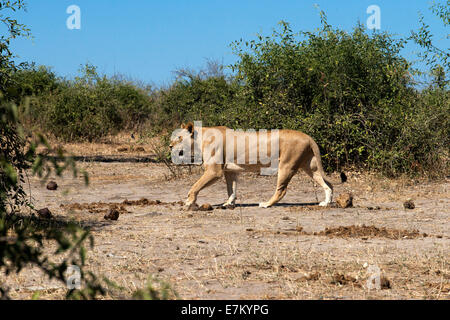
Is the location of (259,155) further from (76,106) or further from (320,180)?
(76,106)

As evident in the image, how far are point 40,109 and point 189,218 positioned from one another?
52.6 feet

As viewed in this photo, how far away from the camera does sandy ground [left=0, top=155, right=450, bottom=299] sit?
5371 mm

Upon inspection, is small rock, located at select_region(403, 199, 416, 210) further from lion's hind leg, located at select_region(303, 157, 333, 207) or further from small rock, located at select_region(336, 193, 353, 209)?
lion's hind leg, located at select_region(303, 157, 333, 207)

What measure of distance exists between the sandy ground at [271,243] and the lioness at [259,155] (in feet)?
1.54

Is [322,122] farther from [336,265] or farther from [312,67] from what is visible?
[336,265]

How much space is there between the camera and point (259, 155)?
10500 mm

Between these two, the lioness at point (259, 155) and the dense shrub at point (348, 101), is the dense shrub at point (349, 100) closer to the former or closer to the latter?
the dense shrub at point (348, 101)

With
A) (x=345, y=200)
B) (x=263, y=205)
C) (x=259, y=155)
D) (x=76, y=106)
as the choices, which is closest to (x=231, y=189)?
(x=263, y=205)

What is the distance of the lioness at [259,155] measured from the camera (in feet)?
34.1

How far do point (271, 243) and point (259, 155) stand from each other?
10.9ft

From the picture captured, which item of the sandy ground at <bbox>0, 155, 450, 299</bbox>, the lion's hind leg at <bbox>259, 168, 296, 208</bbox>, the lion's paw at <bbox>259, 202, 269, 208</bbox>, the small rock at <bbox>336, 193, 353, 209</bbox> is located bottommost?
the sandy ground at <bbox>0, 155, 450, 299</bbox>

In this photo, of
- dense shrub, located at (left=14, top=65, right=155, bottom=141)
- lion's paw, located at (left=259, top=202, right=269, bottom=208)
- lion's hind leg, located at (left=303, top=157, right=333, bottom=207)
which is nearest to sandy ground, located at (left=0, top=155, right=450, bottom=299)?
lion's paw, located at (left=259, top=202, right=269, bottom=208)

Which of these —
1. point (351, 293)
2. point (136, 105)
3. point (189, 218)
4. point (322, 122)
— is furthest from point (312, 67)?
point (136, 105)

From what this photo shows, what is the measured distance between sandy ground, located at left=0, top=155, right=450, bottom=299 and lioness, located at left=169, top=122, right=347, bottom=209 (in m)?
→ 0.47
